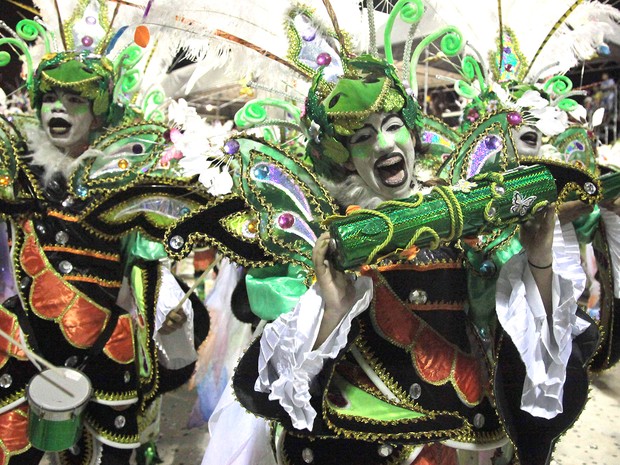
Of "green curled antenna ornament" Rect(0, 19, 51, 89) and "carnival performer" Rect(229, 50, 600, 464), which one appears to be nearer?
"carnival performer" Rect(229, 50, 600, 464)

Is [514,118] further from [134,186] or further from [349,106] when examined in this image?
[134,186]

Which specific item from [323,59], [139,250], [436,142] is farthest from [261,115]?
[139,250]

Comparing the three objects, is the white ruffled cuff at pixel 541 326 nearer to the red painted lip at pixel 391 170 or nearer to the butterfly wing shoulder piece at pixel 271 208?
the red painted lip at pixel 391 170

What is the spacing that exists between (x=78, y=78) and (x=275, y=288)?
1516mm

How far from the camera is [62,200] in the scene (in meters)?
2.65

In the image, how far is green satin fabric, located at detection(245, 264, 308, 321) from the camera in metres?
1.73

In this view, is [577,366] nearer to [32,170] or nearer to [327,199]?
[327,199]

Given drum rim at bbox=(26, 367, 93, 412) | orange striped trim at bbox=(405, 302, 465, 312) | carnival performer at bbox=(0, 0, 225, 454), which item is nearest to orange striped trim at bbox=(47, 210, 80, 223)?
carnival performer at bbox=(0, 0, 225, 454)

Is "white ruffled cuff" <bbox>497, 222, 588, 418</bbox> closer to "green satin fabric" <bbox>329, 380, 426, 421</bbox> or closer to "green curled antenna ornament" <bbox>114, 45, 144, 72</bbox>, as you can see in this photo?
"green satin fabric" <bbox>329, 380, 426, 421</bbox>

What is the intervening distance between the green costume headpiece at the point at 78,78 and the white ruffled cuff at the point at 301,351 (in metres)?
1.61

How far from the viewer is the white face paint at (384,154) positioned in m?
1.78

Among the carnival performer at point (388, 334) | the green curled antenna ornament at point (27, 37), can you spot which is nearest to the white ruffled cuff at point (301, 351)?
the carnival performer at point (388, 334)

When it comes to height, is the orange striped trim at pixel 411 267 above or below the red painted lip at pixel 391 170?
below

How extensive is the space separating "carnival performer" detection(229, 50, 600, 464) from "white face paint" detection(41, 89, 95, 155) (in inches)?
50.3
